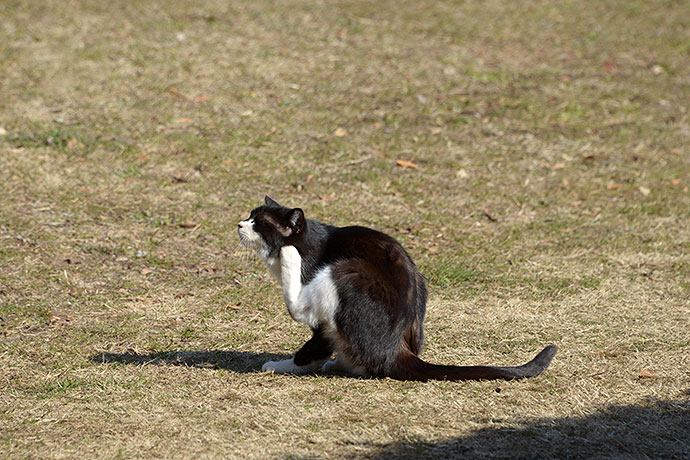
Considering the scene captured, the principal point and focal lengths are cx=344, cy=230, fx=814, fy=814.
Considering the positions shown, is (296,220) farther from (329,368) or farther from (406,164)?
(406,164)

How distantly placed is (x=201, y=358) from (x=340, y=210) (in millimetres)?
2955

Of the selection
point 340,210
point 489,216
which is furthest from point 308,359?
point 489,216

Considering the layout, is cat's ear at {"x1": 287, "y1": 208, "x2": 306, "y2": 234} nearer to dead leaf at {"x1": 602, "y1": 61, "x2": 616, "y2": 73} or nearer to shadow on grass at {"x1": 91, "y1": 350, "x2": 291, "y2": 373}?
shadow on grass at {"x1": 91, "y1": 350, "x2": 291, "y2": 373}

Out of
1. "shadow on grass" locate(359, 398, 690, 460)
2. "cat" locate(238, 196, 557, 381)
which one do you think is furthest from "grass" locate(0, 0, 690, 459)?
"cat" locate(238, 196, 557, 381)

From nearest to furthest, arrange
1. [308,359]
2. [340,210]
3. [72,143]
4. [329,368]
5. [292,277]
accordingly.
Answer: [292,277]
[308,359]
[329,368]
[340,210]
[72,143]

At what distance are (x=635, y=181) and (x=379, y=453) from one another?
599 cm

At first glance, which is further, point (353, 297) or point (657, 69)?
point (657, 69)

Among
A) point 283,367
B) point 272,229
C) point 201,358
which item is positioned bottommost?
point 201,358

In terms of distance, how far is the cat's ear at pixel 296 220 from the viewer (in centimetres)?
430

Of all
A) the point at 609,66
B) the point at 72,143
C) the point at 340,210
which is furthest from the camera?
the point at 609,66

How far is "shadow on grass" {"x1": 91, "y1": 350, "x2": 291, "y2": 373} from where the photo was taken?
4742 mm

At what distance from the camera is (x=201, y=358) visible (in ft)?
16.0

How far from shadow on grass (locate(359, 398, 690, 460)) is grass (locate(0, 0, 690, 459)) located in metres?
0.01

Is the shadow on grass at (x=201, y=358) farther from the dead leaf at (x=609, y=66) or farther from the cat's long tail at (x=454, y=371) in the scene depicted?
the dead leaf at (x=609, y=66)
